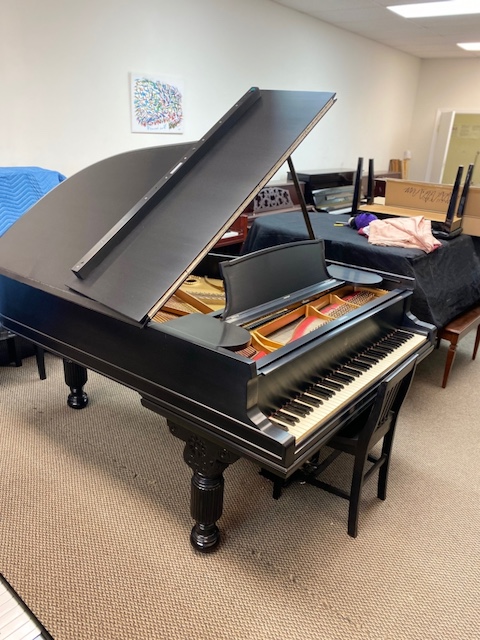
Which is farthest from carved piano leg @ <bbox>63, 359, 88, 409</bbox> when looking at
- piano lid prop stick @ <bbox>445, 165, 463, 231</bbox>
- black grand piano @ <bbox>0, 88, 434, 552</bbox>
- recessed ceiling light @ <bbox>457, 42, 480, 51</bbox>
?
recessed ceiling light @ <bbox>457, 42, 480, 51</bbox>

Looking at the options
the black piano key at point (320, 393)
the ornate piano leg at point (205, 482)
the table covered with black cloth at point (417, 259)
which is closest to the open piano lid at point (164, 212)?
the ornate piano leg at point (205, 482)

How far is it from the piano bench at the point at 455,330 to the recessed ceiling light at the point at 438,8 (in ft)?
10.7

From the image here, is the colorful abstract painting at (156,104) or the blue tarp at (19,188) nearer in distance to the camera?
the blue tarp at (19,188)

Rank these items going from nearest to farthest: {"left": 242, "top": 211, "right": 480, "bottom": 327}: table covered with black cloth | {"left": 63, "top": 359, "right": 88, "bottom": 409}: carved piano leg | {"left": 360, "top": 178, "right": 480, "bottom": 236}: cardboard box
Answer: {"left": 63, "top": 359, "right": 88, "bottom": 409}: carved piano leg
{"left": 242, "top": 211, "right": 480, "bottom": 327}: table covered with black cloth
{"left": 360, "top": 178, "right": 480, "bottom": 236}: cardboard box

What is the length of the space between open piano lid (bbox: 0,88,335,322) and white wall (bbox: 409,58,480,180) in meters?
7.44

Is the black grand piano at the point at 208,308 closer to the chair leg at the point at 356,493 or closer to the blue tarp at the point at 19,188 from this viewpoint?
the chair leg at the point at 356,493

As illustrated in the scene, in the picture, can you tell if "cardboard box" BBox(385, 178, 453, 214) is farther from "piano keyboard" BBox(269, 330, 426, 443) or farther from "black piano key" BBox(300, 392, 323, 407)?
"black piano key" BBox(300, 392, 323, 407)

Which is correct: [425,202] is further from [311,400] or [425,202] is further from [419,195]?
[311,400]

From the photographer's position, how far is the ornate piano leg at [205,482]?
1582 millimetres

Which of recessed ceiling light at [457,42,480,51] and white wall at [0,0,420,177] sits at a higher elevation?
recessed ceiling light at [457,42,480,51]

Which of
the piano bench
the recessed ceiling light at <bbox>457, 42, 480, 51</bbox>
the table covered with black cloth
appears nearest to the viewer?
the table covered with black cloth

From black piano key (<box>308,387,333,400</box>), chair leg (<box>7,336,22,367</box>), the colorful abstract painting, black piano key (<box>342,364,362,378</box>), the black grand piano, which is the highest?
the colorful abstract painting

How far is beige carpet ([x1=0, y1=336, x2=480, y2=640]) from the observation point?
1.56 metres

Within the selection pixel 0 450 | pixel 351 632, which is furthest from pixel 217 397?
pixel 0 450
